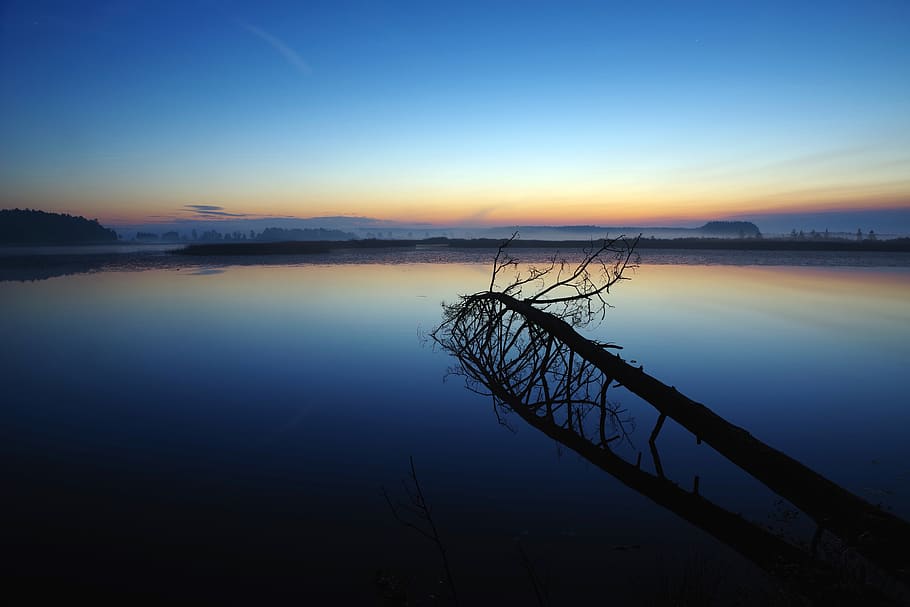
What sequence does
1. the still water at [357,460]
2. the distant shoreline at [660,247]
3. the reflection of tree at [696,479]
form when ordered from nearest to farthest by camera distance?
the reflection of tree at [696,479] → the still water at [357,460] → the distant shoreline at [660,247]

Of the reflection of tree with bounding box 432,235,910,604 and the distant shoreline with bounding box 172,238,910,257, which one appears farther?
the distant shoreline with bounding box 172,238,910,257

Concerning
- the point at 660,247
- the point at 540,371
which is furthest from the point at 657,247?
the point at 540,371

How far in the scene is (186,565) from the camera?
15.2 feet

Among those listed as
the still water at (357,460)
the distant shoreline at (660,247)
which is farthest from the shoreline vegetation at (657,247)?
the still water at (357,460)

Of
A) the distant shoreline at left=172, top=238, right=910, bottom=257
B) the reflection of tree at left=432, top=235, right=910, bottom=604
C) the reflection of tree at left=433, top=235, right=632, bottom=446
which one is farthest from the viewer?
the distant shoreline at left=172, top=238, right=910, bottom=257

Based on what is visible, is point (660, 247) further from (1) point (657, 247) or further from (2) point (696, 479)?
(2) point (696, 479)

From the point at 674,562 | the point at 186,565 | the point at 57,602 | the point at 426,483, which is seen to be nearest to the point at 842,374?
the point at 674,562

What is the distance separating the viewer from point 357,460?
7.02 m

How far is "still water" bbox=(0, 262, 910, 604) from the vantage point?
183 inches

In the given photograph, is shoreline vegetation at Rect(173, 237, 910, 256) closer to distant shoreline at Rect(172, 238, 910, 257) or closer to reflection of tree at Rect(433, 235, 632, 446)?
distant shoreline at Rect(172, 238, 910, 257)

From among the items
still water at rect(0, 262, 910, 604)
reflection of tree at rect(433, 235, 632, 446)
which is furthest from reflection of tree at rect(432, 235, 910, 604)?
still water at rect(0, 262, 910, 604)

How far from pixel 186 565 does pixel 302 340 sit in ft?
37.2

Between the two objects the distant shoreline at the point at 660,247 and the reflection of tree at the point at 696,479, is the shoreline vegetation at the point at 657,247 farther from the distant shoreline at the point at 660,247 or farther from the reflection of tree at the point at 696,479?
the reflection of tree at the point at 696,479

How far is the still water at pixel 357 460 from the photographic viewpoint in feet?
15.2
